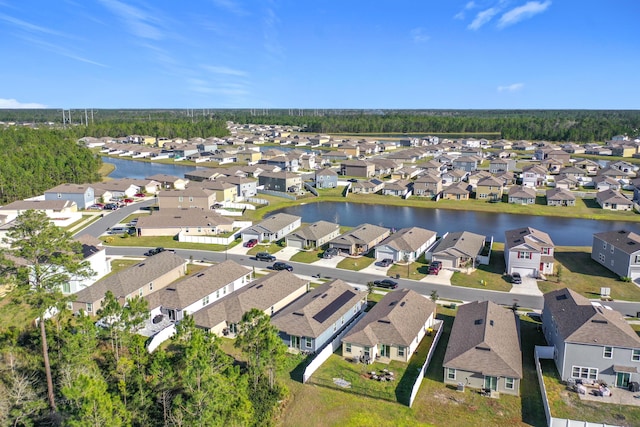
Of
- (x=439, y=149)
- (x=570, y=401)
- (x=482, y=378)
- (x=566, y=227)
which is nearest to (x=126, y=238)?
(x=482, y=378)

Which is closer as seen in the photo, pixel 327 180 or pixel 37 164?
pixel 37 164

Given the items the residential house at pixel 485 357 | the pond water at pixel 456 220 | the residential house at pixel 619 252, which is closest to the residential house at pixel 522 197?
the pond water at pixel 456 220

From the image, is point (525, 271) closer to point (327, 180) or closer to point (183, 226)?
point (183, 226)

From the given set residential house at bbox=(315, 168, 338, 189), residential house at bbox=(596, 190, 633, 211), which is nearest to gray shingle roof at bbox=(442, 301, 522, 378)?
residential house at bbox=(596, 190, 633, 211)

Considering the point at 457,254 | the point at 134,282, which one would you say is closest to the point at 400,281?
the point at 457,254

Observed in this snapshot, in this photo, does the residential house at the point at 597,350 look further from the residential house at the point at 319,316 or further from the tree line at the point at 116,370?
the tree line at the point at 116,370

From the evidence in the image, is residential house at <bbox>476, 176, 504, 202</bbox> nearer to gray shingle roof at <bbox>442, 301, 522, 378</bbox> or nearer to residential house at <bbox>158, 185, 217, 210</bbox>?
residential house at <bbox>158, 185, 217, 210</bbox>
